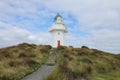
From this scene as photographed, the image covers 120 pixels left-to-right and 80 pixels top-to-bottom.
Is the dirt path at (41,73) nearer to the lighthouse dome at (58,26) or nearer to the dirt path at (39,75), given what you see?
the dirt path at (39,75)

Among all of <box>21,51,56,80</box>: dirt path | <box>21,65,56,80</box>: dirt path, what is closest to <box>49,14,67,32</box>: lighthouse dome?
<box>21,51,56,80</box>: dirt path

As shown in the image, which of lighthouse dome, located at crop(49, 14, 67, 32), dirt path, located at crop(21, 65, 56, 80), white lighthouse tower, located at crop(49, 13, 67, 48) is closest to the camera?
dirt path, located at crop(21, 65, 56, 80)

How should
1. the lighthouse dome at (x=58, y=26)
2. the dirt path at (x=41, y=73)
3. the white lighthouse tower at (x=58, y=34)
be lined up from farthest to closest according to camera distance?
the lighthouse dome at (x=58, y=26) → the white lighthouse tower at (x=58, y=34) → the dirt path at (x=41, y=73)

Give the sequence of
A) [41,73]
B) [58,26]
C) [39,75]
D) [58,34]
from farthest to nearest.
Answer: [58,26]
[58,34]
[41,73]
[39,75]

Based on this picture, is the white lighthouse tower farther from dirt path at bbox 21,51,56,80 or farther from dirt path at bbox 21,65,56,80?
dirt path at bbox 21,65,56,80

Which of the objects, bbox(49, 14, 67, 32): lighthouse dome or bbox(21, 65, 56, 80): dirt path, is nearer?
bbox(21, 65, 56, 80): dirt path

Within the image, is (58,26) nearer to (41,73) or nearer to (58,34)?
(58,34)

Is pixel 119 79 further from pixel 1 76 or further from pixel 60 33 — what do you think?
pixel 60 33

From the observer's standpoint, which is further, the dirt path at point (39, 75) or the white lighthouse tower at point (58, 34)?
the white lighthouse tower at point (58, 34)

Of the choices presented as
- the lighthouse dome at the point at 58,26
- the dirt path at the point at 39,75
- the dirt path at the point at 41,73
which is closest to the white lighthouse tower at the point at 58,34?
the lighthouse dome at the point at 58,26

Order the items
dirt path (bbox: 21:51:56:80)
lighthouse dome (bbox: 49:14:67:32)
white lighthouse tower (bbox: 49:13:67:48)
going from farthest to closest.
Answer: lighthouse dome (bbox: 49:14:67:32) → white lighthouse tower (bbox: 49:13:67:48) → dirt path (bbox: 21:51:56:80)

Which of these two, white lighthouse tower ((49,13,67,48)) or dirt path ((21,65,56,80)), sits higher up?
white lighthouse tower ((49,13,67,48))

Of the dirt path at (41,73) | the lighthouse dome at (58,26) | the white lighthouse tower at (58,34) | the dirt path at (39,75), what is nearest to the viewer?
the dirt path at (39,75)

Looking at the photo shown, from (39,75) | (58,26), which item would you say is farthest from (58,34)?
(39,75)
